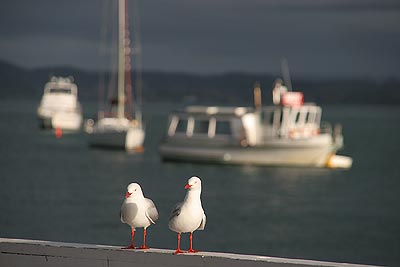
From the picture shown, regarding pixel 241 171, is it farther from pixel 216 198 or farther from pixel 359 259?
pixel 359 259

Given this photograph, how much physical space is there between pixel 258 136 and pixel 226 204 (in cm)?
500

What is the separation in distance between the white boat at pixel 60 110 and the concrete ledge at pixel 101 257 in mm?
83351

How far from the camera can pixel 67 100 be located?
97.2m

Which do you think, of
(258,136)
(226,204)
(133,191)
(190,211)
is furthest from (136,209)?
(258,136)

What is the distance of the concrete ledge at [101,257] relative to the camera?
525 cm

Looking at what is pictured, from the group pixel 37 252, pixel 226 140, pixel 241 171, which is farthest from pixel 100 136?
pixel 37 252

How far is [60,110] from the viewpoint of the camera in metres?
93.2

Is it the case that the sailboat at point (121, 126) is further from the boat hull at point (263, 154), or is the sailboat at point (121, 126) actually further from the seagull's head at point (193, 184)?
the seagull's head at point (193, 184)

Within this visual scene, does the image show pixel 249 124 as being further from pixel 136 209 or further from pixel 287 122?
pixel 136 209

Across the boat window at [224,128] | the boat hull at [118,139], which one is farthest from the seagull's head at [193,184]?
the boat hull at [118,139]

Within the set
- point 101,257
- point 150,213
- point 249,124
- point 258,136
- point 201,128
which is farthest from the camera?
point 201,128

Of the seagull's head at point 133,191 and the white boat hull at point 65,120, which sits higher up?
the white boat hull at point 65,120

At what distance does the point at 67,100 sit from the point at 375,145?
26634 millimetres

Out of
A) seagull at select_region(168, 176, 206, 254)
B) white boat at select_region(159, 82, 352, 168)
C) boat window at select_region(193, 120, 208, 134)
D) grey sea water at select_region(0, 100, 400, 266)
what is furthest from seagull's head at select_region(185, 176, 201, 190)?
boat window at select_region(193, 120, 208, 134)
